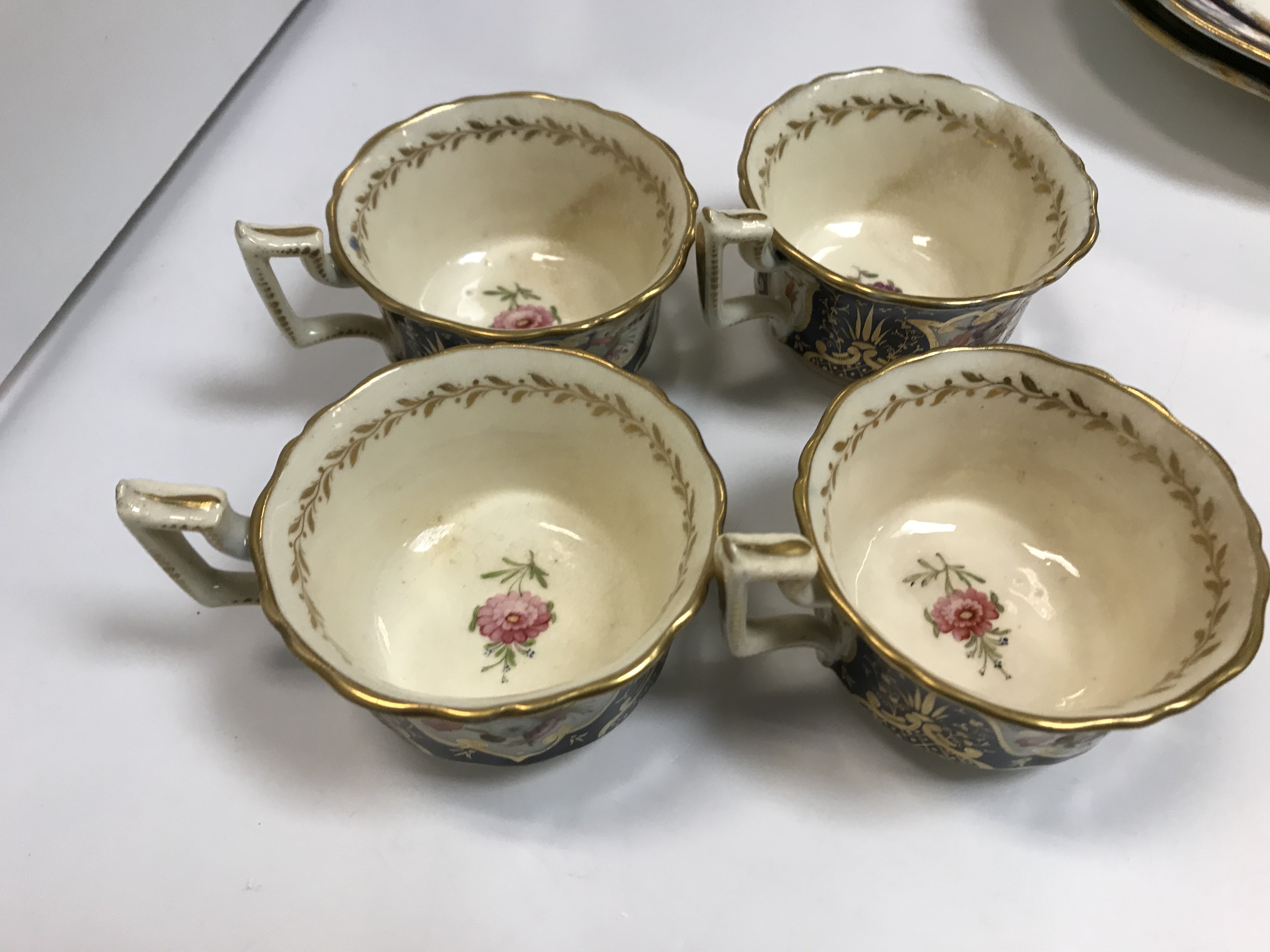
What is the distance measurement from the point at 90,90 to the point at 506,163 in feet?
1.80

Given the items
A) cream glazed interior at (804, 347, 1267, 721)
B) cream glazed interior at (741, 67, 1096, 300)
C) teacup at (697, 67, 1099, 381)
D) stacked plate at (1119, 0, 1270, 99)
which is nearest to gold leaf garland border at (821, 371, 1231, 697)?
cream glazed interior at (804, 347, 1267, 721)

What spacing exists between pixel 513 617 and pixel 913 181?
0.87 metres

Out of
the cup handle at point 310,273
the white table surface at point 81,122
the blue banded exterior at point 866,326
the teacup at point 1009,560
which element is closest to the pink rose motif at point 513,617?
the teacup at point 1009,560

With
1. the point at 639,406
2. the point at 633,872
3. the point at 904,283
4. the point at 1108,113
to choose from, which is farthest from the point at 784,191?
the point at 633,872

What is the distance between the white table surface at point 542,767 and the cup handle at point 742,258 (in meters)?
0.11

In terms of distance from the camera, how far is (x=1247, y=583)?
720 mm

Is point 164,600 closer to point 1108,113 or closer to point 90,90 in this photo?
point 90,90

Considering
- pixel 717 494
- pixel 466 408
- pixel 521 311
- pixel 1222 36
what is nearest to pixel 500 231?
pixel 521 311

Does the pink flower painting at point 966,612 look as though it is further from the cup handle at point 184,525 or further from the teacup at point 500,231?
the cup handle at point 184,525

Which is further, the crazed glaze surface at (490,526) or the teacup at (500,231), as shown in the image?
the teacup at (500,231)

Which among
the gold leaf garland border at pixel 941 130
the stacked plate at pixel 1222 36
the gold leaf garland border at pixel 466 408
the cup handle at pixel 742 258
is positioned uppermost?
the stacked plate at pixel 1222 36

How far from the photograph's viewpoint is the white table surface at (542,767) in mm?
747

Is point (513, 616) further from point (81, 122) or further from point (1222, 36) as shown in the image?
point (1222, 36)

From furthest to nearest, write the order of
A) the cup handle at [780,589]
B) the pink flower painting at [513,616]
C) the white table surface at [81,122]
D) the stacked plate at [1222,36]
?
the stacked plate at [1222,36] → the white table surface at [81,122] → the pink flower painting at [513,616] → the cup handle at [780,589]
